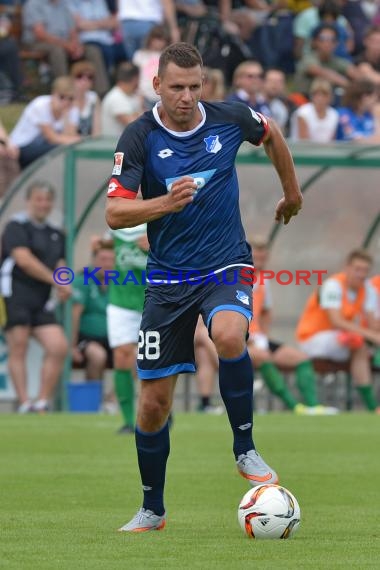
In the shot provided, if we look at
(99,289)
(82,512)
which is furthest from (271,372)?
(82,512)

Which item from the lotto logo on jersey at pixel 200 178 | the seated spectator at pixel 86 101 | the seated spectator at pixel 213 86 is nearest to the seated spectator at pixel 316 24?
the seated spectator at pixel 86 101

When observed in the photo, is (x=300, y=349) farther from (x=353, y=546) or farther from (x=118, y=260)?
(x=353, y=546)

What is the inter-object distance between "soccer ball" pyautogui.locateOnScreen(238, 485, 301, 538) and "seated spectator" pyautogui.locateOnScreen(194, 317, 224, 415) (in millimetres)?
10279

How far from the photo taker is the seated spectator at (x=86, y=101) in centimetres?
1845

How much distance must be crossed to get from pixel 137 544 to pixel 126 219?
1560 millimetres

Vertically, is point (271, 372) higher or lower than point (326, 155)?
lower

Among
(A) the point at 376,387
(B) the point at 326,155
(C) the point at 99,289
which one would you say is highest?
(B) the point at 326,155

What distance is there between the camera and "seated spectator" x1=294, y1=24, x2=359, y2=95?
2170 cm

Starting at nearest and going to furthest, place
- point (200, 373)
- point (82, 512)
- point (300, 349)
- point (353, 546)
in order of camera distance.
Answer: point (353, 546) → point (82, 512) → point (200, 373) → point (300, 349)

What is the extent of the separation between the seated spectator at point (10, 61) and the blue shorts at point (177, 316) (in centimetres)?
1438

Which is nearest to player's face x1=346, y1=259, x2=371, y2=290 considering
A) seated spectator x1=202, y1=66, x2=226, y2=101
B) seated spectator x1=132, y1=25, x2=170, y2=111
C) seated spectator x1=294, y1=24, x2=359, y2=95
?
seated spectator x1=202, y1=66, x2=226, y2=101

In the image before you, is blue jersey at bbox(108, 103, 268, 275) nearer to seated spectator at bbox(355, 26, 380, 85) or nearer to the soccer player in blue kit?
the soccer player in blue kit

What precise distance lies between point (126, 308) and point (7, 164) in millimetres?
5708

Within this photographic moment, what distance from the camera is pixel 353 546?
6383 mm
